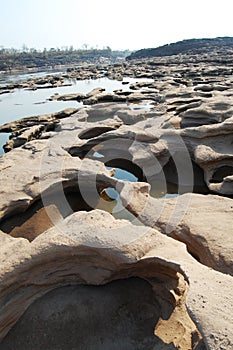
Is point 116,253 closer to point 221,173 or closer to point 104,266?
point 104,266

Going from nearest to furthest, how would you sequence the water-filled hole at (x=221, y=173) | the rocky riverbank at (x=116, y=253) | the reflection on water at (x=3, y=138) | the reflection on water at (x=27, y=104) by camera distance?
the rocky riverbank at (x=116, y=253) < the water-filled hole at (x=221, y=173) < the reflection on water at (x=3, y=138) < the reflection on water at (x=27, y=104)

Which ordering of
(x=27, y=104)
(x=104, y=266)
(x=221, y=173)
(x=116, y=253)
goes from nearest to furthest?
(x=116, y=253) < (x=104, y=266) < (x=221, y=173) < (x=27, y=104)

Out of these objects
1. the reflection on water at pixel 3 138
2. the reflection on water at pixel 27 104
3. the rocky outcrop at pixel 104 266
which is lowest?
the reflection on water at pixel 3 138

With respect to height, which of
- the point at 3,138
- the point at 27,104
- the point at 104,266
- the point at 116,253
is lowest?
the point at 3,138

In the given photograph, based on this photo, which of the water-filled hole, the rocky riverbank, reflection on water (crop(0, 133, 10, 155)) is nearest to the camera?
the rocky riverbank

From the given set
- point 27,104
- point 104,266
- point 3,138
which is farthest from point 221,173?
point 27,104

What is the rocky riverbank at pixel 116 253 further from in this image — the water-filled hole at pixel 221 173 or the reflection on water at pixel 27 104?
the reflection on water at pixel 27 104

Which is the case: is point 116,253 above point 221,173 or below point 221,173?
above

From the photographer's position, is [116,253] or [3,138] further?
[3,138]

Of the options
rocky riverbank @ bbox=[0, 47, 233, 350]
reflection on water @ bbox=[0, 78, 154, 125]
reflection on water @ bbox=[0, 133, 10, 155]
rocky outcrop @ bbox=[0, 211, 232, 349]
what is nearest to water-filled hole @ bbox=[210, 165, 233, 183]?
rocky riverbank @ bbox=[0, 47, 233, 350]

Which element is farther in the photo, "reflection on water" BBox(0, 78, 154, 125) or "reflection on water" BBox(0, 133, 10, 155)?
"reflection on water" BBox(0, 78, 154, 125)

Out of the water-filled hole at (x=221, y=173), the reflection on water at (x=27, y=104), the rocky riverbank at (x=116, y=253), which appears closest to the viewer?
the rocky riverbank at (x=116, y=253)

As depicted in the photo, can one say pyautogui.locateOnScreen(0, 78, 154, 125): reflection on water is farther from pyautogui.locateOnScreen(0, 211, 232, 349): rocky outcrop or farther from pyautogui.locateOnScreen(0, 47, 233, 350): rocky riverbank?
pyautogui.locateOnScreen(0, 211, 232, 349): rocky outcrop

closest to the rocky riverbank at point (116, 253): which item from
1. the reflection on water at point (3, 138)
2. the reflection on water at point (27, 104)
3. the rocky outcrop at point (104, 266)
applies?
the rocky outcrop at point (104, 266)
